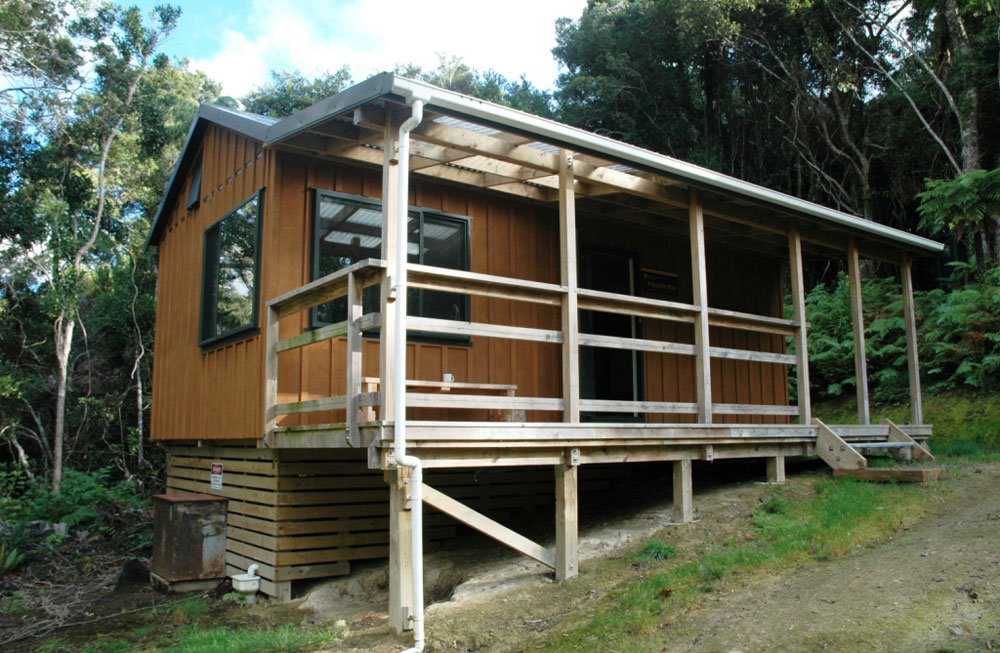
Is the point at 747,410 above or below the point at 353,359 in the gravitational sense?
below

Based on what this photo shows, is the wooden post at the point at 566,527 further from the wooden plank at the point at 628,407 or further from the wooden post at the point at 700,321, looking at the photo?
the wooden post at the point at 700,321

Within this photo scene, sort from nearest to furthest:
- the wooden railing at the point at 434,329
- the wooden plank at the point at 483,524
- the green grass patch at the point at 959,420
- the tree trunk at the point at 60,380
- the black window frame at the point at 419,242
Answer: the wooden plank at the point at 483,524 → the wooden railing at the point at 434,329 → the black window frame at the point at 419,242 → the green grass patch at the point at 959,420 → the tree trunk at the point at 60,380

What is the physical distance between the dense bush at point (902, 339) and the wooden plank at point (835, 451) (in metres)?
4.61

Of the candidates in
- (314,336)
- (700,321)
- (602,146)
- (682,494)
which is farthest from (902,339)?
(314,336)

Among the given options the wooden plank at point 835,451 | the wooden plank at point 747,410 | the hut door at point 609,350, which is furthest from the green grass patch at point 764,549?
the hut door at point 609,350

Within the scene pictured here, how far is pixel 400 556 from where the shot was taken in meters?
5.13

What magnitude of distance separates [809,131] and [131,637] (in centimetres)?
1810

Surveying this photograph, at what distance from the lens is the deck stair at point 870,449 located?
292 inches

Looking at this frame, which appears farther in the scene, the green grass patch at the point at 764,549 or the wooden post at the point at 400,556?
A: the wooden post at the point at 400,556

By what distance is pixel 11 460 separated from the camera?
17016 millimetres

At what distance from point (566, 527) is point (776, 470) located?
114 inches

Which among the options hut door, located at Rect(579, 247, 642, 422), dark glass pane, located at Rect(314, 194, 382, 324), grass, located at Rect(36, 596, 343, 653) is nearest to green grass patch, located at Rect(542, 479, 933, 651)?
grass, located at Rect(36, 596, 343, 653)

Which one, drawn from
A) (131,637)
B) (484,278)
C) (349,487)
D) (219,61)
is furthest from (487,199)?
(219,61)

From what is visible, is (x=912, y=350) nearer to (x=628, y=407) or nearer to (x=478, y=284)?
(x=628, y=407)
